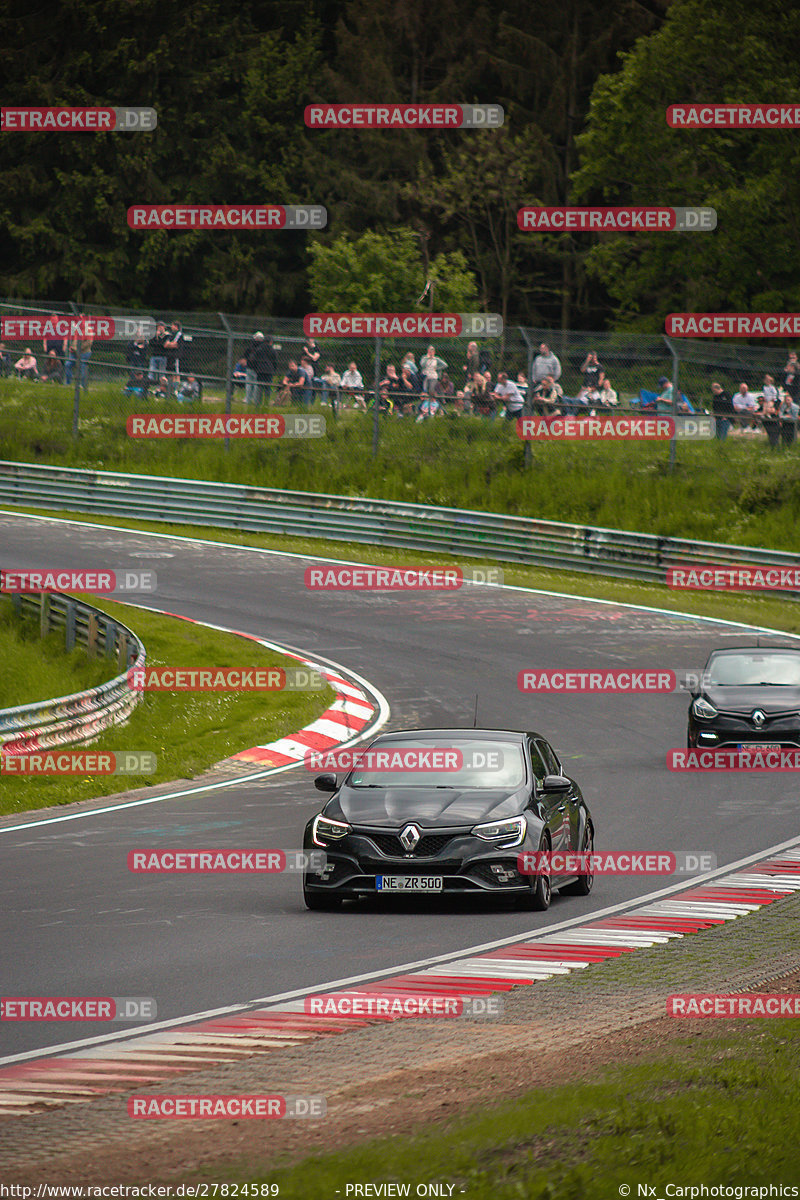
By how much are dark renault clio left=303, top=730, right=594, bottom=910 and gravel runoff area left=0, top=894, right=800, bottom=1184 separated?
1.60 meters

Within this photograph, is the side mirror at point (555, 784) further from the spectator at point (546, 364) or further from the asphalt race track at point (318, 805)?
the spectator at point (546, 364)

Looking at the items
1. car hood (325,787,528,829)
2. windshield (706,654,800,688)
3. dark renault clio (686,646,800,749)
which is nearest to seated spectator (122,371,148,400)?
windshield (706,654,800,688)

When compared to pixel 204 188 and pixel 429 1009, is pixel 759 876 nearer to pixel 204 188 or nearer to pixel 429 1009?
pixel 429 1009

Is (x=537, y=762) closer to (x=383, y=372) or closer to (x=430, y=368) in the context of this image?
(x=430, y=368)

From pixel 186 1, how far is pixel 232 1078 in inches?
2878

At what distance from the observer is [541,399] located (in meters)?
36.7

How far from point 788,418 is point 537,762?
23505mm

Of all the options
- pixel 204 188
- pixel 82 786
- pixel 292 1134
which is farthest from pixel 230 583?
pixel 204 188

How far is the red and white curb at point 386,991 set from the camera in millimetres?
7285

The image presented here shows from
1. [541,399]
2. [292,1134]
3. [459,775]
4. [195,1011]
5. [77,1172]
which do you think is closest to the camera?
[77,1172]

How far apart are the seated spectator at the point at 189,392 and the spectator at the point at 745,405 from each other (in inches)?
527

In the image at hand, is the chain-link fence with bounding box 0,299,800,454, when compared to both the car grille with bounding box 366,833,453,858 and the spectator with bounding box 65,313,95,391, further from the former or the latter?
the car grille with bounding box 366,833,453,858

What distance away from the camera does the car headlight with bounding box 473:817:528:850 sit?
11.7 metres

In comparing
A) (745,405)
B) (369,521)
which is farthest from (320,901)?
(369,521)
